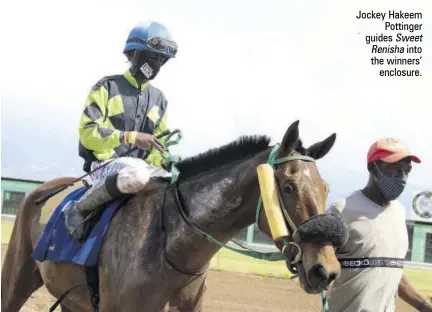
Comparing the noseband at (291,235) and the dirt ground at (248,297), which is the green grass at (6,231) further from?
the noseband at (291,235)

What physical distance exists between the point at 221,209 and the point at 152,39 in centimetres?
Result: 158

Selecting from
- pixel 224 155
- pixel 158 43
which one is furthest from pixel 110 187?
pixel 158 43

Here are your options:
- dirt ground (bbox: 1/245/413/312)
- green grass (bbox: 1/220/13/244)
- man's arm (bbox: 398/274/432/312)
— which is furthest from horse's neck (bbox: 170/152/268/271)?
green grass (bbox: 1/220/13/244)

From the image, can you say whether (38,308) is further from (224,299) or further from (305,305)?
(305,305)

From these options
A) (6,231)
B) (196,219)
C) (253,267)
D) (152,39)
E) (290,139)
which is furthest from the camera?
(6,231)

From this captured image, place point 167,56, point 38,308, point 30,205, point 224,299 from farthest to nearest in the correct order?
point 224,299, point 38,308, point 30,205, point 167,56

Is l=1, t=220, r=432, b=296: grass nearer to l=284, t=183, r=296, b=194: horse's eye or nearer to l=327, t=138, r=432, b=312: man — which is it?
l=327, t=138, r=432, b=312: man

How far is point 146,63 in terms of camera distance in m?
4.93

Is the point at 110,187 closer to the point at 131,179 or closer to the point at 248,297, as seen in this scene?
the point at 131,179

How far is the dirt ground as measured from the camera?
10.1 m

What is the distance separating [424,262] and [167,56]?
14.5m

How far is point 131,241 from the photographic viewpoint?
4199 millimetres

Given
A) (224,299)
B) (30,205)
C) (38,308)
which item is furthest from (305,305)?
(30,205)

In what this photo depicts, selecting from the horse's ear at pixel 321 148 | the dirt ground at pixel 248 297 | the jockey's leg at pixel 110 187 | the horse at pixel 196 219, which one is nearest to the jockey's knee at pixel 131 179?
the jockey's leg at pixel 110 187
